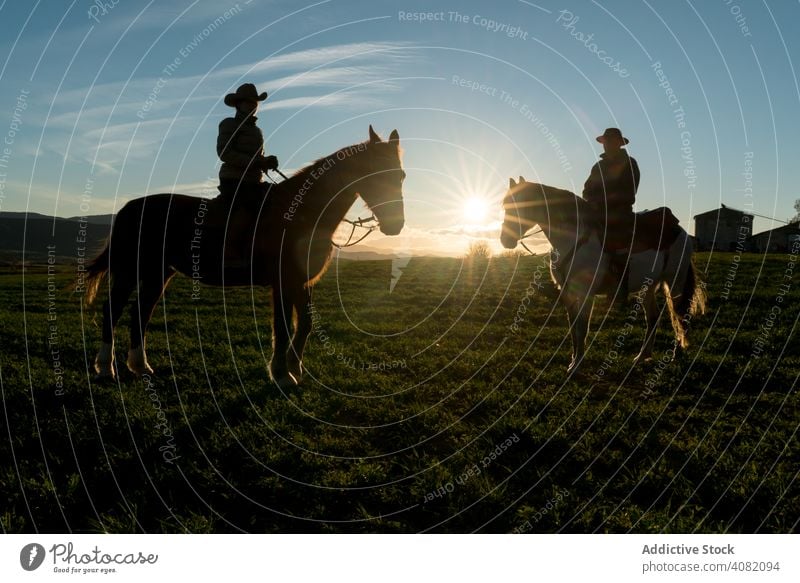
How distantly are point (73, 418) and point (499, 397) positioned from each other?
18.4 feet

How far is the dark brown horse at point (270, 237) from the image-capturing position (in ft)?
27.5

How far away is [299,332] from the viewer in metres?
8.94

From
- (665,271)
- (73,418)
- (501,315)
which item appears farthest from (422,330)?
(73,418)

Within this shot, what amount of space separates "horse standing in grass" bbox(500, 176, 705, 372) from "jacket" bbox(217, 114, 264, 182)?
171 inches

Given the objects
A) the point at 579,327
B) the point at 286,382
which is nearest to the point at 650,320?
the point at 579,327

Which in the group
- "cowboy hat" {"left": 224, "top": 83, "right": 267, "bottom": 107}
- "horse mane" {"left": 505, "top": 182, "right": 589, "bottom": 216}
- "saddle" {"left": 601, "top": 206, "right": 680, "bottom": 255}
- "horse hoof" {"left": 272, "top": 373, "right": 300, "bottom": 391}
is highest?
"cowboy hat" {"left": 224, "top": 83, "right": 267, "bottom": 107}

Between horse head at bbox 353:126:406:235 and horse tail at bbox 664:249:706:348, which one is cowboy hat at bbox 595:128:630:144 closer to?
horse tail at bbox 664:249:706:348

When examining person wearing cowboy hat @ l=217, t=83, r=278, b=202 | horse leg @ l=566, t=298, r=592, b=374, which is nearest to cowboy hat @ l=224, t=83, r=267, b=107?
person wearing cowboy hat @ l=217, t=83, r=278, b=202

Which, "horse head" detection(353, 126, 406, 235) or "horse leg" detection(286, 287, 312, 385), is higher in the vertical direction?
"horse head" detection(353, 126, 406, 235)

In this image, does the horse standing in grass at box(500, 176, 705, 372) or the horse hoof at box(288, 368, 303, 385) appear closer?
the horse hoof at box(288, 368, 303, 385)

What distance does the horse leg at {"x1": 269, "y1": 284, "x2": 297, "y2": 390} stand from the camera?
8516 millimetres

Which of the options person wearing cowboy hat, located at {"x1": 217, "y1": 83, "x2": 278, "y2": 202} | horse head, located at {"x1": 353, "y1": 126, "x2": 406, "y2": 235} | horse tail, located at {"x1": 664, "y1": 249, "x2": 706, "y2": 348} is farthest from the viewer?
horse tail, located at {"x1": 664, "y1": 249, "x2": 706, "y2": 348}

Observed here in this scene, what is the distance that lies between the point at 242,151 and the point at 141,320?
3.18 m
